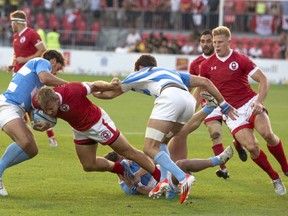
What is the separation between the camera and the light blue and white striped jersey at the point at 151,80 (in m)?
10.7

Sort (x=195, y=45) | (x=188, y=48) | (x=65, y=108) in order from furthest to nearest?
(x=195, y=45) → (x=188, y=48) → (x=65, y=108)

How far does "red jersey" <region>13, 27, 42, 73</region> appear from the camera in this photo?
17.0 meters

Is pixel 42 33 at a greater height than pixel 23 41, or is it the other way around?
pixel 23 41

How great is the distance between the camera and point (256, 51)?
33562mm

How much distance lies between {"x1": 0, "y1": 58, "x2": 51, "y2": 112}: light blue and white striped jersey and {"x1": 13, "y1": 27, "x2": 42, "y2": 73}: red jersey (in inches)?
230

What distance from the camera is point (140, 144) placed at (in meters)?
16.6

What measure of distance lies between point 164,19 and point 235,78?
85.1 ft

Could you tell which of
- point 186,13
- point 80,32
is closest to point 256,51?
point 186,13

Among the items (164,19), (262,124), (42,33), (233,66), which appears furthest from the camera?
(164,19)

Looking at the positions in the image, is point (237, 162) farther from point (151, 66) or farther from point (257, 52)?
point (257, 52)

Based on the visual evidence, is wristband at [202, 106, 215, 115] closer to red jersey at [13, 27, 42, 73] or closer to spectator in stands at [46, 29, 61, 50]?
red jersey at [13, 27, 42, 73]

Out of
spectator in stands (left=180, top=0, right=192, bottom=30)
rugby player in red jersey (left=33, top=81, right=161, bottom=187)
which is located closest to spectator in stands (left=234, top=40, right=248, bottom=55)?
spectator in stands (left=180, top=0, right=192, bottom=30)

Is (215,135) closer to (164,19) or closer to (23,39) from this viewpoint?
(23,39)

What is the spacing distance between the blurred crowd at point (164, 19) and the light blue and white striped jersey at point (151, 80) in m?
23.0
